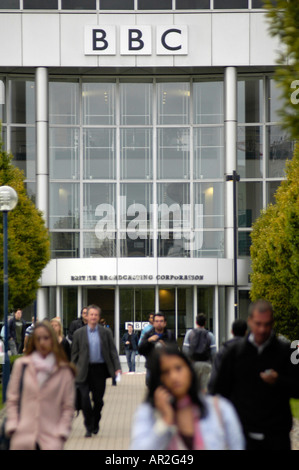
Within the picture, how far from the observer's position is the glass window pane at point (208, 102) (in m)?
42.8

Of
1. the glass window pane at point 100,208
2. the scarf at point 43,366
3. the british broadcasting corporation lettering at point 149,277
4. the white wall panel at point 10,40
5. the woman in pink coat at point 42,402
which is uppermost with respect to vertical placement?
the white wall panel at point 10,40

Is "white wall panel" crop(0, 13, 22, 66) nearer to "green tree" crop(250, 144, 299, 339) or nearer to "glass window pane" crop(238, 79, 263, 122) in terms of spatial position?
"glass window pane" crop(238, 79, 263, 122)

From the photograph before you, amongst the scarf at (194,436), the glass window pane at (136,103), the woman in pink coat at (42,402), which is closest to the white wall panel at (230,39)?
the glass window pane at (136,103)

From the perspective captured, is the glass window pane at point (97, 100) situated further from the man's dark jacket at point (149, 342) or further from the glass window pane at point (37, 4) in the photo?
the man's dark jacket at point (149, 342)

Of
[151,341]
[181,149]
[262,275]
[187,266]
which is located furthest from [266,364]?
[181,149]

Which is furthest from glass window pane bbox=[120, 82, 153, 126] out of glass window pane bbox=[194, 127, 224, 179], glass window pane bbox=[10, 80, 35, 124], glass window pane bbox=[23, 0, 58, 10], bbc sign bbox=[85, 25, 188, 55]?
glass window pane bbox=[23, 0, 58, 10]

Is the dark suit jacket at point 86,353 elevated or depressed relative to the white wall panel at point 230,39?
depressed

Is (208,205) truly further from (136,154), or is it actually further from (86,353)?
(86,353)

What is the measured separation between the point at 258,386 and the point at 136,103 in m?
36.5

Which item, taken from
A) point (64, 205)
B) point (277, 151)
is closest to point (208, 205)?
point (277, 151)

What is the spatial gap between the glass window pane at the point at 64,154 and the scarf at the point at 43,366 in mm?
35141

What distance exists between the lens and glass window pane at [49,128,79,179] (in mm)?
42250

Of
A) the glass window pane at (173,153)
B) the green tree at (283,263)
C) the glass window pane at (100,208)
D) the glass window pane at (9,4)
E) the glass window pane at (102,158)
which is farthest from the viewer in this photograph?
the glass window pane at (173,153)

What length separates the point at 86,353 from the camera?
45.2ft
